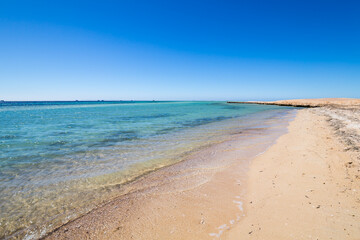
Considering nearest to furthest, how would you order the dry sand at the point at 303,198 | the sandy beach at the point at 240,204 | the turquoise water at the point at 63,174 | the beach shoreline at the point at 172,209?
1. the dry sand at the point at 303,198
2. the sandy beach at the point at 240,204
3. the beach shoreline at the point at 172,209
4. the turquoise water at the point at 63,174

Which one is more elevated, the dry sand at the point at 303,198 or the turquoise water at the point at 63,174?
the dry sand at the point at 303,198

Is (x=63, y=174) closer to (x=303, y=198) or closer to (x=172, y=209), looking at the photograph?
(x=172, y=209)

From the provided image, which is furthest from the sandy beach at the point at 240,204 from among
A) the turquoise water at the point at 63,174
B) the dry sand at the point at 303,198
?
the turquoise water at the point at 63,174

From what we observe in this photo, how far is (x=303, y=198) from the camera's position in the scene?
3.97 metres

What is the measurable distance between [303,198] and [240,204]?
4.95 ft

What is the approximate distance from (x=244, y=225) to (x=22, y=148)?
38.4 ft

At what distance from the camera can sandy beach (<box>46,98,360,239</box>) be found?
3127 millimetres

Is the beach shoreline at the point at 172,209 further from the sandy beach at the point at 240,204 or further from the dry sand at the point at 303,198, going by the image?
the dry sand at the point at 303,198

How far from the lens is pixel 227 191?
459 centimetres

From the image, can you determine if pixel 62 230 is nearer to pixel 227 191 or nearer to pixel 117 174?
pixel 117 174

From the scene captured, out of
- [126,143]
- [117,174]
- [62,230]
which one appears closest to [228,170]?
[117,174]

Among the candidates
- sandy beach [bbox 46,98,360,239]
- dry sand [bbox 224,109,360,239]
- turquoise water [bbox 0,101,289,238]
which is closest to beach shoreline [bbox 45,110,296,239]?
sandy beach [bbox 46,98,360,239]

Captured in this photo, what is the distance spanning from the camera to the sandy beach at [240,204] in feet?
10.3

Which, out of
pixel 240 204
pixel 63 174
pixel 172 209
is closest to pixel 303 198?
pixel 240 204
